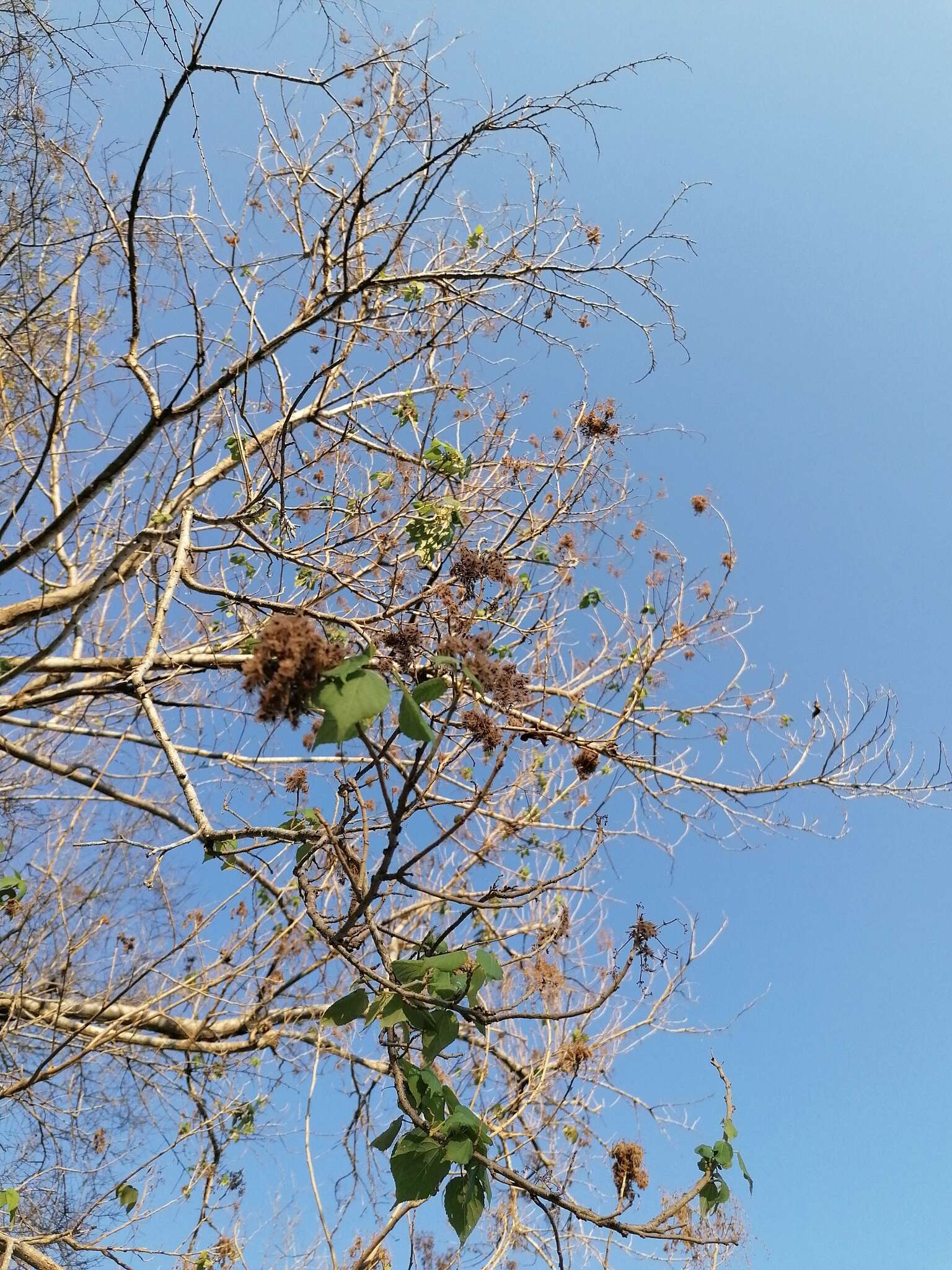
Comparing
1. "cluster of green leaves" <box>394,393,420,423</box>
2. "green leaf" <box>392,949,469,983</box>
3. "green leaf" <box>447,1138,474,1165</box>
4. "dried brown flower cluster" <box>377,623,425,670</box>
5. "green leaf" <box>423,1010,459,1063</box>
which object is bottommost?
"green leaf" <box>447,1138,474,1165</box>

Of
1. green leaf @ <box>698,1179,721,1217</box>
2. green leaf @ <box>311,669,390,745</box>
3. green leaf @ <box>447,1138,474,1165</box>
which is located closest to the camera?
green leaf @ <box>311,669,390,745</box>

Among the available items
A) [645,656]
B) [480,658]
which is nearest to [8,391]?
[645,656]


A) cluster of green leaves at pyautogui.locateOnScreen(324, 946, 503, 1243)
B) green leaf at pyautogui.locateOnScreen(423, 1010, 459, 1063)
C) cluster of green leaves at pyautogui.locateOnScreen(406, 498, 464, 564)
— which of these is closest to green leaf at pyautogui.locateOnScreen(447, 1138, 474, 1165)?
cluster of green leaves at pyautogui.locateOnScreen(324, 946, 503, 1243)

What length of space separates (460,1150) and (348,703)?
3.83ft

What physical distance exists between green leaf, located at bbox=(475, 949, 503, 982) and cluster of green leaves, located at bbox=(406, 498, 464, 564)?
2465 mm

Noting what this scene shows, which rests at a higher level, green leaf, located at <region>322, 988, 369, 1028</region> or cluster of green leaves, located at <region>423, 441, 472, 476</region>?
cluster of green leaves, located at <region>423, 441, 472, 476</region>

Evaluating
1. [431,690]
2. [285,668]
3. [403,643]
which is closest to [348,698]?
[285,668]

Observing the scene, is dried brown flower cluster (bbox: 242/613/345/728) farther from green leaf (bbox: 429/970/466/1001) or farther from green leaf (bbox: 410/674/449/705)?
green leaf (bbox: 429/970/466/1001)

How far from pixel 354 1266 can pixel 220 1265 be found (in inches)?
57.3

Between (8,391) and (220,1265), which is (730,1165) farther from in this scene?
(8,391)

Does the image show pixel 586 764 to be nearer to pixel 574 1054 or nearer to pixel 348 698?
pixel 574 1054

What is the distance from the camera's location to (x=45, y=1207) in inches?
193

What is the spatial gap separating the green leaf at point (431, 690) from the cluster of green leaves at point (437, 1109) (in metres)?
0.67

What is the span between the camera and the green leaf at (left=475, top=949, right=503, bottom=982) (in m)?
1.96
